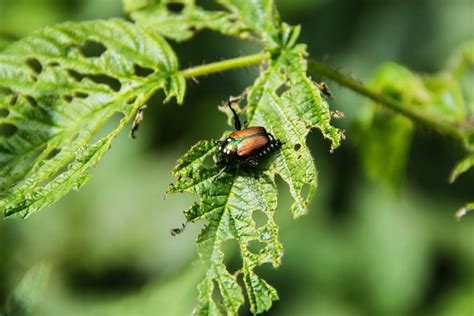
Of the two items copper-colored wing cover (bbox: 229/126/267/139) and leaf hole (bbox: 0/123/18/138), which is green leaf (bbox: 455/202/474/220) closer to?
copper-colored wing cover (bbox: 229/126/267/139)

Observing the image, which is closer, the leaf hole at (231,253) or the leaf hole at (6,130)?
the leaf hole at (231,253)

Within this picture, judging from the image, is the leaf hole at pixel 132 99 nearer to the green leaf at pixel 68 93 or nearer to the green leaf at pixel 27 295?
the green leaf at pixel 68 93

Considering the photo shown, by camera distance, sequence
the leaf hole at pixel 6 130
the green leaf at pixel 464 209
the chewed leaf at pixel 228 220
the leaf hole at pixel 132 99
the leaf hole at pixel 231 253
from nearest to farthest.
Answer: the chewed leaf at pixel 228 220 → the green leaf at pixel 464 209 → the leaf hole at pixel 132 99 → the leaf hole at pixel 231 253 → the leaf hole at pixel 6 130

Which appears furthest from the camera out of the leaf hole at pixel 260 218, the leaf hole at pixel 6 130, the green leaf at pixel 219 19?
the leaf hole at pixel 260 218

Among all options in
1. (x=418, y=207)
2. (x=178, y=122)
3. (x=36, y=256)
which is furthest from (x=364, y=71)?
(x=36, y=256)

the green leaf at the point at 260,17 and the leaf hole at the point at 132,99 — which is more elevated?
the green leaf at the point at 260,17

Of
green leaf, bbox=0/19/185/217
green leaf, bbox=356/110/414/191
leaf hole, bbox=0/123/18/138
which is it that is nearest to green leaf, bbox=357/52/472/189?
green leaf, bbox=356/110/414/191

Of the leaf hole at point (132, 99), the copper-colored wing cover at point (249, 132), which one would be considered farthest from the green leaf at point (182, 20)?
the copper-colored wing cover at point (249, 132)

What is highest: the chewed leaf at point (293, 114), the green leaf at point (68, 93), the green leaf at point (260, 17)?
the green leaf at point (260, 17)
